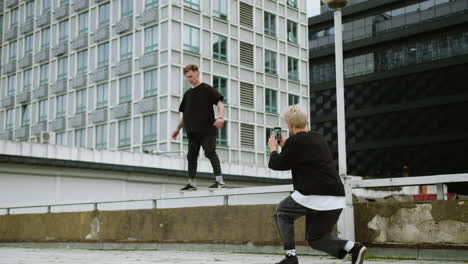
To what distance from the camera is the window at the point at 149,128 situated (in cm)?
4022

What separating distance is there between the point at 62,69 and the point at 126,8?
356 inches

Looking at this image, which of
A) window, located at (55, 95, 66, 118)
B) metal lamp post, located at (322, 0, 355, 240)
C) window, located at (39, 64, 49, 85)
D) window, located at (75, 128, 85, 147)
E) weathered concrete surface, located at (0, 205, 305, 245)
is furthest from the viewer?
window, located at (39, 64, 49, 85)

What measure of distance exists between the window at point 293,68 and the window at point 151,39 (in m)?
12.7

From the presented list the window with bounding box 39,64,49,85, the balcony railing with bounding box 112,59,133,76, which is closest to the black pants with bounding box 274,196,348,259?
the balcony railing with bounding box 112,59,133,76

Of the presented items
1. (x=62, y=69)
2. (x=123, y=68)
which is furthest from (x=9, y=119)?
(x=123, y=68)

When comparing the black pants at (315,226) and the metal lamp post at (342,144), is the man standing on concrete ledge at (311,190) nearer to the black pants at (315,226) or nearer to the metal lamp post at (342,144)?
the black pants at (315,226)

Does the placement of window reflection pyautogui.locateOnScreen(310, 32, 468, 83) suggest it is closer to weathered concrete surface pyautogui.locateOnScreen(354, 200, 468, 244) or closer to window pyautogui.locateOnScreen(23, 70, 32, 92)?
window pyautogui.locateOnScreen(23, 70, 32, 92)

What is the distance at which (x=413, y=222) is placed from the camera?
299 inches

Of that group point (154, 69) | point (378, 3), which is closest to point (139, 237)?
point (154, 69)

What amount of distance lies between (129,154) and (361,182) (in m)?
20.8

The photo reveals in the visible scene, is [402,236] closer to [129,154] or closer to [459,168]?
[129,154]

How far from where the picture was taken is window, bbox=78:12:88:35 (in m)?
46.9

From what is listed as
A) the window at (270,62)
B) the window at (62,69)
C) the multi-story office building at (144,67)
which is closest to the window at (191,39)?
the multi-story office building at (144,67)

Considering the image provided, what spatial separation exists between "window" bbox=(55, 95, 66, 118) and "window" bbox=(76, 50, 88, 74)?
280 cm
